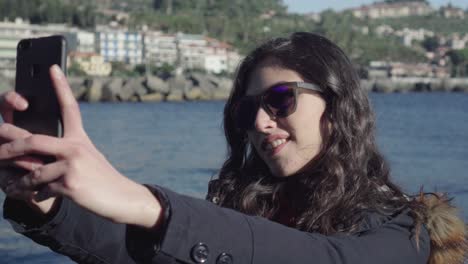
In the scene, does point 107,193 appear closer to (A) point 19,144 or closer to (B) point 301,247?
(A) point 19,144

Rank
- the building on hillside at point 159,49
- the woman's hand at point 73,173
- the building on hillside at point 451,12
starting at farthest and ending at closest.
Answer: the building on hillside at point 451,12 < the building on hillside at point 159,49 < the woman's hand at point 73,173

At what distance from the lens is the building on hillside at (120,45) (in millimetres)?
94938

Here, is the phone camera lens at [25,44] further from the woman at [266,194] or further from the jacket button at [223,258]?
the jacket button at [223,258]

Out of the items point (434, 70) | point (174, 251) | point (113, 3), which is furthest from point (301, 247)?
point (113, 3)

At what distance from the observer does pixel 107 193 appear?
948mm

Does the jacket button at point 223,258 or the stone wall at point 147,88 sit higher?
the jacket button at point 223,258

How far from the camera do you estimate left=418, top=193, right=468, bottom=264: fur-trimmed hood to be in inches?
61.1

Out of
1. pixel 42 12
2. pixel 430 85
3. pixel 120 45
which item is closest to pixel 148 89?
pixel 42 12

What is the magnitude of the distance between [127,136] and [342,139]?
58.2ft

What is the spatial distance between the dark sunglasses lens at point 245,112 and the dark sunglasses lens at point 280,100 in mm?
54

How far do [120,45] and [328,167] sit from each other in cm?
9477

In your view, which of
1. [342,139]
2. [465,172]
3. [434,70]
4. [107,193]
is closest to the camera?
[107,193]

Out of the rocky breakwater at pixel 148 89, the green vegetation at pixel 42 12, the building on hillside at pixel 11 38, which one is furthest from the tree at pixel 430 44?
the rocky breakwater at pixel 148 89

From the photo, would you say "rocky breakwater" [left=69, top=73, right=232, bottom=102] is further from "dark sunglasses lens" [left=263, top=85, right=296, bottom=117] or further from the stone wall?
"dark sunglasses lens" [left=263, top=85, right=296, bottom=117]
